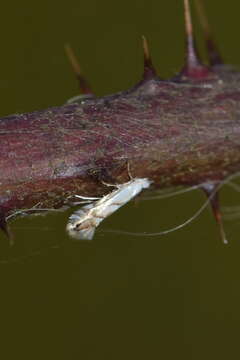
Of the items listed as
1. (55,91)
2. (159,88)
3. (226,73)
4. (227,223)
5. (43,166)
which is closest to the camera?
(43,166)

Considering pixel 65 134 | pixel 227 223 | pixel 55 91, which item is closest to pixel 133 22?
pixel 55 91

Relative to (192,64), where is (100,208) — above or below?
below

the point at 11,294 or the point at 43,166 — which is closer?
the point at 43,166

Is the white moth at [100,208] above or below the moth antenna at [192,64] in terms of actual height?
below

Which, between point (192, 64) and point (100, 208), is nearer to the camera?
point (192, 64)

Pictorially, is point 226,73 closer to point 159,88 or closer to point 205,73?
point 205,73

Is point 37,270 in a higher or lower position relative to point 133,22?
lower

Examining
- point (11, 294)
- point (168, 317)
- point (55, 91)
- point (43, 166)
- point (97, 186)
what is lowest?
point (168, 317)

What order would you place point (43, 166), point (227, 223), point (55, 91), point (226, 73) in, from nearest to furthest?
1. point (43, 166)
2. point (226, 73)
3. point (227, 223)
4. point (55, 91)
